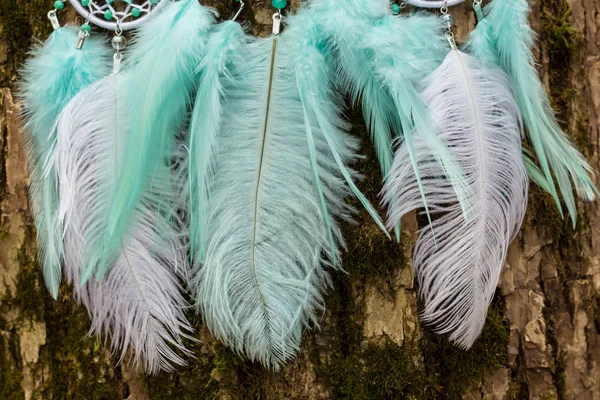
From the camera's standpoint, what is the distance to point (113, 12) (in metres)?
1.30

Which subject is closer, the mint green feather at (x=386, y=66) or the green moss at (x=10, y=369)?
the mint green feather at (x=386, y=66)

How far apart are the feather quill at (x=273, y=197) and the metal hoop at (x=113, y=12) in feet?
0.65

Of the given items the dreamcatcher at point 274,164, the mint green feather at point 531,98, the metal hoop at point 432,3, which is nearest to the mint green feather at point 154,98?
the dreamcatcher at point 274,164

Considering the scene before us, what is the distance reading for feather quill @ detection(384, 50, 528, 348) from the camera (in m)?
1.20

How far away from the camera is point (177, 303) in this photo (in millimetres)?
1227

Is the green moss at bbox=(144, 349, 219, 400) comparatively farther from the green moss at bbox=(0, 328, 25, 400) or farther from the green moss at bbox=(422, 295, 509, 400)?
the green moss at bbox=(422, 295, 509, 400)

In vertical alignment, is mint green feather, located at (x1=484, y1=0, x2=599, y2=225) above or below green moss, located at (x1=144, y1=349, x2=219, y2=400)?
above

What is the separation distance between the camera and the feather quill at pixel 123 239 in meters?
1.21

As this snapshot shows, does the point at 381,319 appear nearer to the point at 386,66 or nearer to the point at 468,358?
the point at 468,358

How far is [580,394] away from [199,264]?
0.83 m

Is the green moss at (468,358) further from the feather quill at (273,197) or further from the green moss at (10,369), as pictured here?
the green moss at (10,369)

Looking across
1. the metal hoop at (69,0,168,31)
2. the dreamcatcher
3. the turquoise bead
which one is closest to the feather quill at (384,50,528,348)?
the dreamcatcher

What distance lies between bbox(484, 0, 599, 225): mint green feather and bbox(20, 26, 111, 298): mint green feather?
81cm

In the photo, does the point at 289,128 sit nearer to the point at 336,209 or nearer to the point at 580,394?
the point at 336,209
